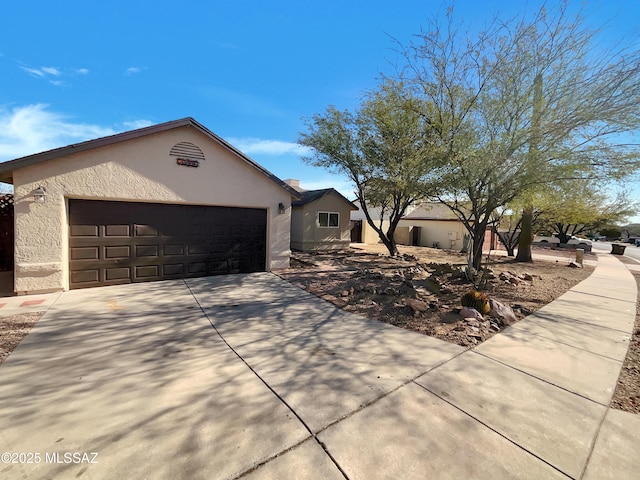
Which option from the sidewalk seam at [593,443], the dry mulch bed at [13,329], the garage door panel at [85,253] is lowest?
the sidewalk seam at [593,443]

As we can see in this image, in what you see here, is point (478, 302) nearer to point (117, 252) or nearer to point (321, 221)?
point (117, 252)

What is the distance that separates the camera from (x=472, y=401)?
3.04 m

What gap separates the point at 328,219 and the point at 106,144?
12170 millimetres

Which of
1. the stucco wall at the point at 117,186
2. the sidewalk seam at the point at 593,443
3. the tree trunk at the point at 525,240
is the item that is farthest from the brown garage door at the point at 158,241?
the tree trunk at the point at 525,240

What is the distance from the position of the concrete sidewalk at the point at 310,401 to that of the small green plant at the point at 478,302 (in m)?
0.61

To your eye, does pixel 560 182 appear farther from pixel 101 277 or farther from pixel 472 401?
pixel 101 277

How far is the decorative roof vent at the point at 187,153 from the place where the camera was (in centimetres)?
817

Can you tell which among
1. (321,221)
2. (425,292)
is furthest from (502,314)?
(321,221)

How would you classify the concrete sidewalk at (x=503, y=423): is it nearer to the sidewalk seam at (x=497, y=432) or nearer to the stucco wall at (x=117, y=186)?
the sidewalk seam at (x=497, y=432)

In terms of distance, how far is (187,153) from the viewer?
27.3ft

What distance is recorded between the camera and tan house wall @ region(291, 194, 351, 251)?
16797mm

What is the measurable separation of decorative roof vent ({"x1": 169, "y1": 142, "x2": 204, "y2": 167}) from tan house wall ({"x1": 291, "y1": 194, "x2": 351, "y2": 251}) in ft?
28.2

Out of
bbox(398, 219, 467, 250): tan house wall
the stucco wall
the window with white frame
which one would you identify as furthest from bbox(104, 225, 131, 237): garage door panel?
bbox(398, 219, 467, 250): tan house wall

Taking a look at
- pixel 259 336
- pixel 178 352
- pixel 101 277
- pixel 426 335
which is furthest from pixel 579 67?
pixel 101 277
